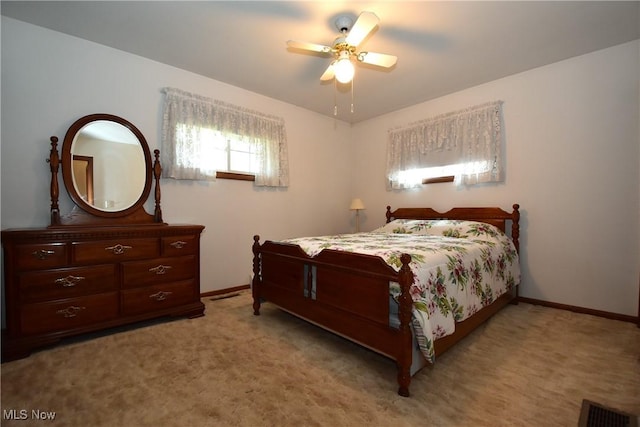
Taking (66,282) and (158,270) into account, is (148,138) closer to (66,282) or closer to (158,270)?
(158,270)

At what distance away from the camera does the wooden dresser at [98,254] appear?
6.64 feet

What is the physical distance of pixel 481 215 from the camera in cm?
346

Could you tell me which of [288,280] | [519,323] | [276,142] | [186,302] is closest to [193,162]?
[276,142]

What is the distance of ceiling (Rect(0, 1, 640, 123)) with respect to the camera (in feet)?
7.25

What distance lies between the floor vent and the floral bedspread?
680mm

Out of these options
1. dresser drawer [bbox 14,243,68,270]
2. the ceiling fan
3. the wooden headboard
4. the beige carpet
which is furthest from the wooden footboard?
the wooden headboard

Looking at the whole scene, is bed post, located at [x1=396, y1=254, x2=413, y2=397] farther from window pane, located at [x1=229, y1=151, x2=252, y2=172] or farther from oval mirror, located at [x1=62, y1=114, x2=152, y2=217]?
window pane, located at [x1=229, y1=151, x2=252, y2=172]

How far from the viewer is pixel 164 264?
2.61 metres

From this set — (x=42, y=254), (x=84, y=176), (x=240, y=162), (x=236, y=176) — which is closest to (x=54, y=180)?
(x=84, y=176)

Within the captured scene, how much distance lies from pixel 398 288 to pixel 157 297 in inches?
85.1

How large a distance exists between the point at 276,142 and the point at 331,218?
1607 mm

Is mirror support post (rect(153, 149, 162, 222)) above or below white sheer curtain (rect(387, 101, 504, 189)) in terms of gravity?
below

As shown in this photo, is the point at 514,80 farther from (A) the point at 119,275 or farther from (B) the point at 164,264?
(A) the point at 119,275

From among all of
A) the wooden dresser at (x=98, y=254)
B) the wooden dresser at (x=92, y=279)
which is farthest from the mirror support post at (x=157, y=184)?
the wooden dresser at (x=92, y=279)
